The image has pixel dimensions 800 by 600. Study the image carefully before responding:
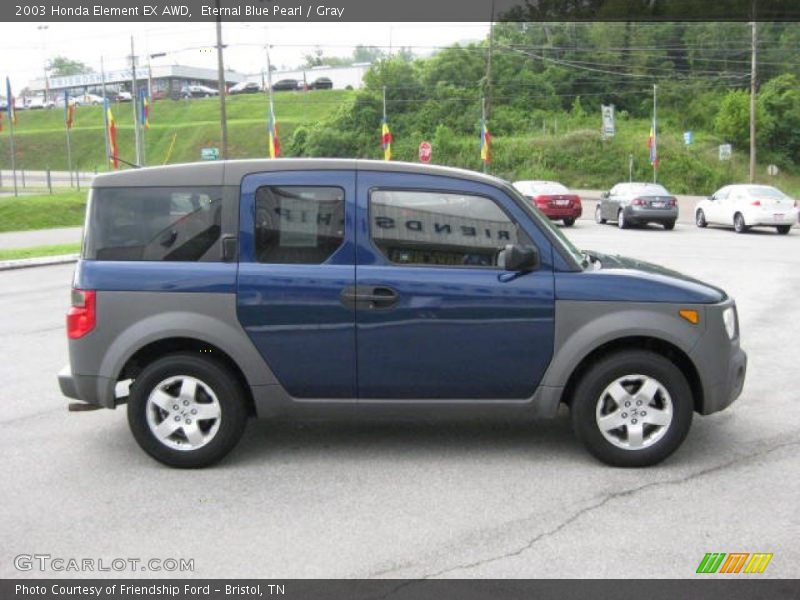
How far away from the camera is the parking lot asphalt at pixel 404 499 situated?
4.17 metres

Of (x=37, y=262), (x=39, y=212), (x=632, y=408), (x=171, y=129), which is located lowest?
(x=37, y=262)

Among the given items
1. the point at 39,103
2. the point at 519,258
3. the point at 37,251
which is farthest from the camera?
the point at 39,103

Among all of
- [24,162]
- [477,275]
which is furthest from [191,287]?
[24,162]

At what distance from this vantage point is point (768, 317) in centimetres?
1109

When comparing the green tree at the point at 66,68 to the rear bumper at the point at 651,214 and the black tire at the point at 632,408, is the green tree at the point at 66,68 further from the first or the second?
the black tire at the point at 632,408

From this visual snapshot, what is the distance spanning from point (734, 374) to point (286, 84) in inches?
4416

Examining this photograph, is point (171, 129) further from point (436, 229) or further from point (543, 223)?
point (543, 223)

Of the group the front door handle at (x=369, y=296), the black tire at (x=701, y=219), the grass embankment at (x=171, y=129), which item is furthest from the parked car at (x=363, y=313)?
the grass embankment at (x=171, y=129)

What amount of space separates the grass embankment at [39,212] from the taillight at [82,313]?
1103 inches

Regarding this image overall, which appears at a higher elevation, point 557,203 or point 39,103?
point 39,103

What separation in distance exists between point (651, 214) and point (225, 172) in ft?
82.2

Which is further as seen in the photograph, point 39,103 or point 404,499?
point 39,103

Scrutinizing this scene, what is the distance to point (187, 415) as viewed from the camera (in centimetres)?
546
